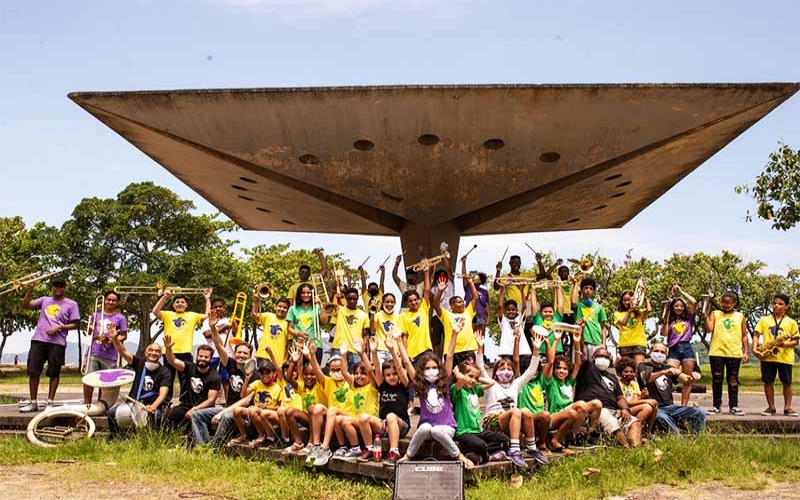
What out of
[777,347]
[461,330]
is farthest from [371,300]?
[777,347]

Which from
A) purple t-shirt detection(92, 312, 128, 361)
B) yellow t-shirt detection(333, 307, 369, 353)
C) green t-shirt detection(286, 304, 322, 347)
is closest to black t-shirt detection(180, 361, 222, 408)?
green t-shirt detection(286, 304, 322, 347)

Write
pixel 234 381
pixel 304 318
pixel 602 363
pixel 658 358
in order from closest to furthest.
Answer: pixel 602 363 → pixel 658 358 → pixel 234 381 → pixel 304 318

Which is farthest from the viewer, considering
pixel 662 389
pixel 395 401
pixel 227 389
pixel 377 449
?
pixel 227 389

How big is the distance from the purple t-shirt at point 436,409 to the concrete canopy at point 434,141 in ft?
16.6

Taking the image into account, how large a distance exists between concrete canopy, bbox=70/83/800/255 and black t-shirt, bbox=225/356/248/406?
12.9 ft

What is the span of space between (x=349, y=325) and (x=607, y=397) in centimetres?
328

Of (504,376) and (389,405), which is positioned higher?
(504,376)

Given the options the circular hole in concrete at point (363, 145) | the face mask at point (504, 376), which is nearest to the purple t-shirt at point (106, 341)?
the circular hole in concrete at point (363, 145)

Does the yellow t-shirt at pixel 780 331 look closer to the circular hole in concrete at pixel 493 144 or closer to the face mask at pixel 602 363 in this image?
the face mask at pixel 602 363

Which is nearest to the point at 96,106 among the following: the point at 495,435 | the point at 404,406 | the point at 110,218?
the point at 404,406

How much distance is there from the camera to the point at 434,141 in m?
11.5

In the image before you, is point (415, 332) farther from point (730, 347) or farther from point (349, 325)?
point (730, 347)

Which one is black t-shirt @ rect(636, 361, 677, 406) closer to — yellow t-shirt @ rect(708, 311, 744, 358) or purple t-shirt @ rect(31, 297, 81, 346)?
yellow t-shirt @ rect(708, 311, 744, 358)

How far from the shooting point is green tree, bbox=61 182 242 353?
1270 inches
